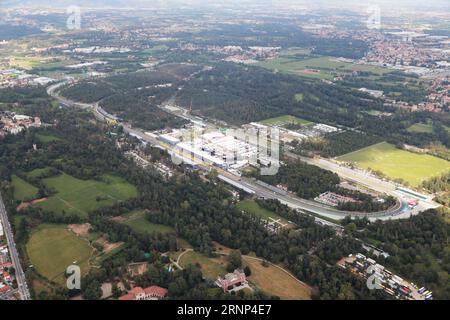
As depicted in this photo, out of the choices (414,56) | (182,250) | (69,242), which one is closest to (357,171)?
(182,250)

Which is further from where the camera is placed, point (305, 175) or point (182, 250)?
point (305, 175)

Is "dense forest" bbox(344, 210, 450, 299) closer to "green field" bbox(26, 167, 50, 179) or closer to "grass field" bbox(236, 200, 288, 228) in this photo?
"grass field" bbox(236, 200, 288, 228)

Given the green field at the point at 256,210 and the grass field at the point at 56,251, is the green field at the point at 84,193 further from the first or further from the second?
the green field at the point at 256,210

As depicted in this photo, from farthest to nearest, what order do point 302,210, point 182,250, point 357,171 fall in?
point 357,171
point 302,210
point 182,250

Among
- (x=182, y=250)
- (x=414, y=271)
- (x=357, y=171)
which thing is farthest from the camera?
(x=357, y=171)

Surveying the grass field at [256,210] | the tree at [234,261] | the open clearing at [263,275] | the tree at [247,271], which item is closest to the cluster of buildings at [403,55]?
the grass field at [256,210]
